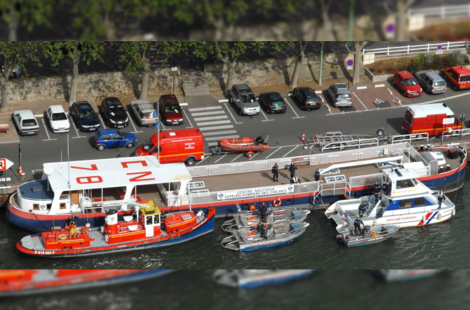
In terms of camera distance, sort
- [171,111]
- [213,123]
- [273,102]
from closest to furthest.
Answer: [171,111] → [213,123] → [273,102]

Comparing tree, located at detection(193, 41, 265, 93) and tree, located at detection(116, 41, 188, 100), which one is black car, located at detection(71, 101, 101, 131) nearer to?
tree, located at detection(116, 41, 188, 100)

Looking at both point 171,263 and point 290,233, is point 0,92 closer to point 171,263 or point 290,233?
point 171,263

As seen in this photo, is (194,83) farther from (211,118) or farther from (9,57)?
(9,57)

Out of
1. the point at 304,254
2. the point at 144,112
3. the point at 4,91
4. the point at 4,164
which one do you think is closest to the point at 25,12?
the point at 304,254

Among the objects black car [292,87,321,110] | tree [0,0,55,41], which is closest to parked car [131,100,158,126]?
black car [292,87,321,110]

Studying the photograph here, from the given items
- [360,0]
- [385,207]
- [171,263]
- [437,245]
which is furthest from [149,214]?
[360,0]
